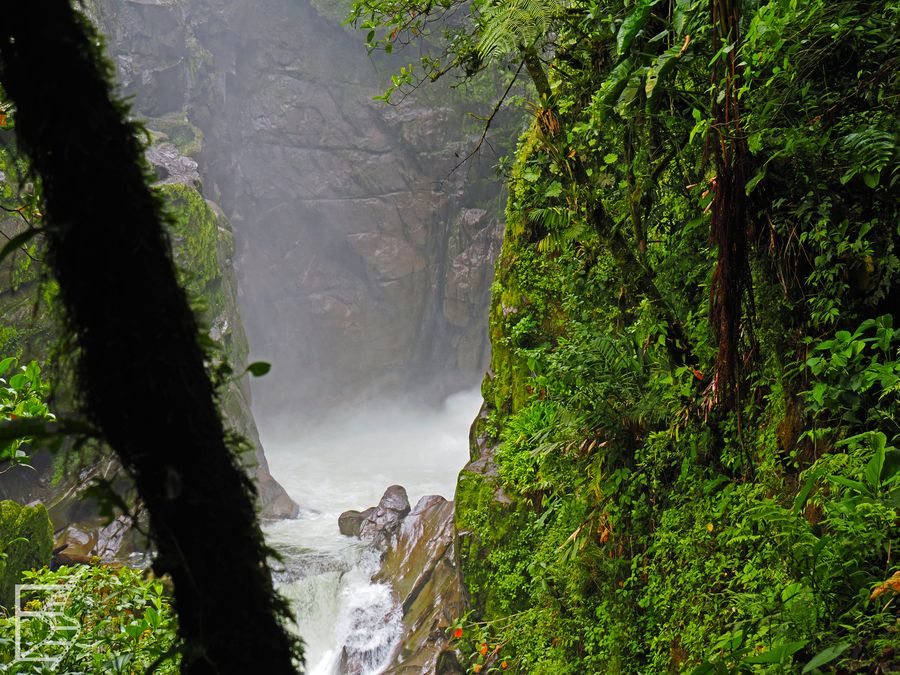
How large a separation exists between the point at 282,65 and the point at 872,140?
26.3m

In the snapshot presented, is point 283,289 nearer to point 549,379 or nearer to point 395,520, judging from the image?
point 395,520

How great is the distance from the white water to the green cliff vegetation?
163 cm

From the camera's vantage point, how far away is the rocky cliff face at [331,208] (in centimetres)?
2384

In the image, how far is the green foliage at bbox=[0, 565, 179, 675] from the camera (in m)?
2.34

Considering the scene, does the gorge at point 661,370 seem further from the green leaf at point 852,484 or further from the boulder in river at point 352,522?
the boulder in river at point 352,522

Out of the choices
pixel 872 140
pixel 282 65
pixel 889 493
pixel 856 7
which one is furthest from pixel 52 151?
pixel 282 65

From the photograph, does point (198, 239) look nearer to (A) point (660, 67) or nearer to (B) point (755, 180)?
(A) point (660, 67)

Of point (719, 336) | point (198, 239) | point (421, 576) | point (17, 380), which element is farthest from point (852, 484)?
point (198, 239)

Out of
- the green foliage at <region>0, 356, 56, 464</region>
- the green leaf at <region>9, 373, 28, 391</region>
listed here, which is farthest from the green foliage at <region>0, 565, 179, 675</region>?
the green leaf at <region>9, 373, 28, 391</region>

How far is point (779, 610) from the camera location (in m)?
2.06

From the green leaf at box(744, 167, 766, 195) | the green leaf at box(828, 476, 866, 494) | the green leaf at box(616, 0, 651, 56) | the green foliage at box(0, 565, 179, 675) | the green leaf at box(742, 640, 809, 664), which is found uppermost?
the green leaf at box(616, 0, 651, 56)

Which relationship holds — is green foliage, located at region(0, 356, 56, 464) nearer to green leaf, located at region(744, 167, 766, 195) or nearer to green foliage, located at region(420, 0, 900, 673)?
green foliage, located at region(420, 0, 900, 673)

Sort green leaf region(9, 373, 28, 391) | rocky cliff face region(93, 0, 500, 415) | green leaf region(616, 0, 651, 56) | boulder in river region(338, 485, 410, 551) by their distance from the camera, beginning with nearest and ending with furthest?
green leaf region(9, 373, 28, 391), green leaf region(616, 0, 651, 56), boulder in river region(338, 485, 410, 551), rocky cliff face region(93, 0, 500, 415)

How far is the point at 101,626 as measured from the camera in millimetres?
2729
